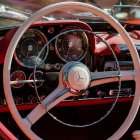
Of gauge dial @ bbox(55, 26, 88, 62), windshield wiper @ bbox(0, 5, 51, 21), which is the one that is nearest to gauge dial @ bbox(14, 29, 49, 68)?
gauge dial @ bbox(55, 26, 88, 62)

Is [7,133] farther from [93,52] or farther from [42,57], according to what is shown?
[93,52]

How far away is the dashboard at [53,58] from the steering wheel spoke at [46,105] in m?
0.25

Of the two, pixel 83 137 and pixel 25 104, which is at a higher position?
pixel 25 104

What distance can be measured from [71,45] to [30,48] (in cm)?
28

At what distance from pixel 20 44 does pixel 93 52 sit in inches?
19.8

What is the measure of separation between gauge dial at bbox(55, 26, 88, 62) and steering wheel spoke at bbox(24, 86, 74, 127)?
446mm

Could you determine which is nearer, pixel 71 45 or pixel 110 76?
pixel 110 76

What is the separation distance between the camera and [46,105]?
2684mm

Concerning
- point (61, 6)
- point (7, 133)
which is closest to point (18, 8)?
point (61, 6)

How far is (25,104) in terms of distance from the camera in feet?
10.2

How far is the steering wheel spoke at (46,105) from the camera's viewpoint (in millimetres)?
2654

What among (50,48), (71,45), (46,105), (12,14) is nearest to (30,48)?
(50,48)

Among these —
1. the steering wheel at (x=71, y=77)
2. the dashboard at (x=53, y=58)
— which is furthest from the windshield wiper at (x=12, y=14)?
the steering wheel at (x=71, y=77)

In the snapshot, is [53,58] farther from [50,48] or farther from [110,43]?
[110,43]
